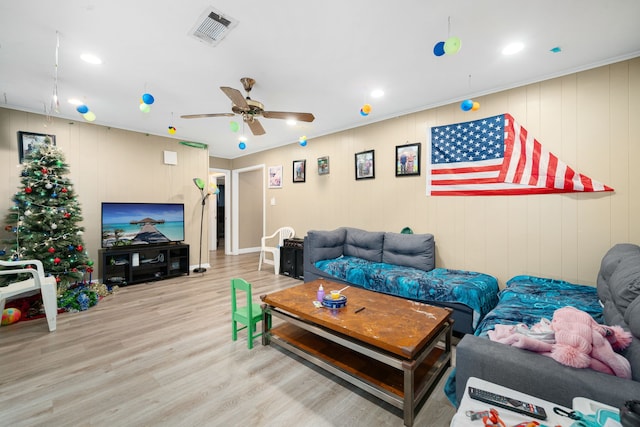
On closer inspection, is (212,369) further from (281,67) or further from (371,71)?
(371,71)

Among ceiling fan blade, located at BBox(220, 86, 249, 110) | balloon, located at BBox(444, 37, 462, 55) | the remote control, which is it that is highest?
balloon, located at BBox(444, 37, 462, 55)

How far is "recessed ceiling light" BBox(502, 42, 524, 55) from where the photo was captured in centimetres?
232

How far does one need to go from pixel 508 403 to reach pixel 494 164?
2.85 metres

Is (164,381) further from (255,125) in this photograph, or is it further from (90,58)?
(90,58)

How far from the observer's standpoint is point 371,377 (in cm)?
188

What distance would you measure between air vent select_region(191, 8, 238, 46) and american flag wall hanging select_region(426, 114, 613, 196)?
2732mm

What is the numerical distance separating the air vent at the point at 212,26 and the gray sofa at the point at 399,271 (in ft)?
8.79

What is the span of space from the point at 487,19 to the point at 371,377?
275cm

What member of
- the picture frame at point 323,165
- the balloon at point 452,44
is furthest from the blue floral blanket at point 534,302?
the picture frame at point 323,165

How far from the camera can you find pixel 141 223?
4758 millimetres

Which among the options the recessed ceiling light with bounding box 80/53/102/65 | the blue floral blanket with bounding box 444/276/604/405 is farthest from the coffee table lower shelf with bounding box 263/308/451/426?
the recessed ceiling light with bounding box 80/53/102/65

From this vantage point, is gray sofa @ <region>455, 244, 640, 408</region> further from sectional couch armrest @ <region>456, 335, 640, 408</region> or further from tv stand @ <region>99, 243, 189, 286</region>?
tv stand @ <region>99, 243, 189, 286</region>

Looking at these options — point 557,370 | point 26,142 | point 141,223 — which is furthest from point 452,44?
point 26,142


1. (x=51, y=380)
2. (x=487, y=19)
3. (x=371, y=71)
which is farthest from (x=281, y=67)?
(x=51, y=380)
